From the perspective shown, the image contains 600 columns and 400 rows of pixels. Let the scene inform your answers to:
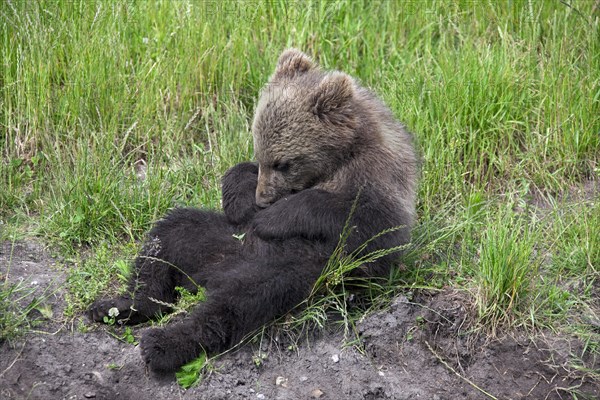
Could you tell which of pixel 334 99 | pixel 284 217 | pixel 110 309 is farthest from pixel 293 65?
pixel 110 309

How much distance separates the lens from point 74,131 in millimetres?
6629

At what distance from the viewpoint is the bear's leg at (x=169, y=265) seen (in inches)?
207

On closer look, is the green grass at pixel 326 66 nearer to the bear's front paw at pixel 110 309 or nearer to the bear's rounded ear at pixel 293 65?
the bear's front paw at pixel 110 309

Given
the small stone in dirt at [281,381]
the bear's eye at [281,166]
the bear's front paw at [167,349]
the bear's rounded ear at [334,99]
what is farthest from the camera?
the bear's eye at [281,166]

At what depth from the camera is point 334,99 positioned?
5402 mm

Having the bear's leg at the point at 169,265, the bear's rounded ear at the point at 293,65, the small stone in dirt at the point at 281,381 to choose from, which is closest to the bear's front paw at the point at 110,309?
the bear's leg at the point at 169,265

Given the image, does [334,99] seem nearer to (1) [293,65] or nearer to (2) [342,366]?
(1) [293,65]

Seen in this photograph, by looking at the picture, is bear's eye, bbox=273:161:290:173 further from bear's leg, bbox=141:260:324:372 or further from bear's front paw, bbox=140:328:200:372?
bear's front paw, bbox=140:328:200:372

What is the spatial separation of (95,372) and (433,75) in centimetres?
401

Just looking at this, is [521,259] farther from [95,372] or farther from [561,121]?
[95,372]

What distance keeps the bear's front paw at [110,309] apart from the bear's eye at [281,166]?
1303 millimetres

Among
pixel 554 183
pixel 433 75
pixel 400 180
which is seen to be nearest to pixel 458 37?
pixel 433 75

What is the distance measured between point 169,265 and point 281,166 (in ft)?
3.26

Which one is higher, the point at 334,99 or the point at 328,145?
the point at 334,99
